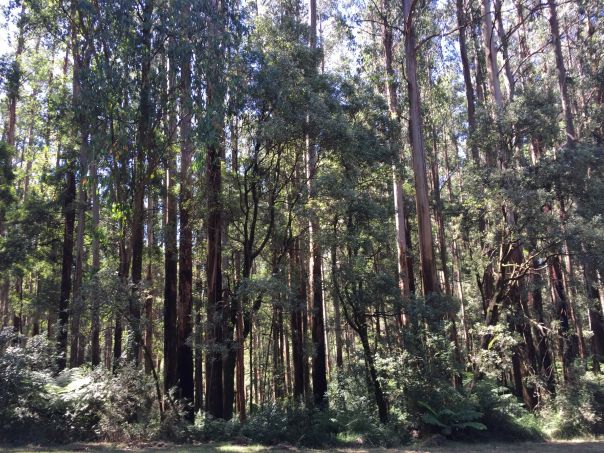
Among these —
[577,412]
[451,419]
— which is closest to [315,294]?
[451,419]

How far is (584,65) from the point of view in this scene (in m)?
26.5

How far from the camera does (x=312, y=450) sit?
10992mm

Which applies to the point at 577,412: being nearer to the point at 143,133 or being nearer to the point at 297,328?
the point at 297,328

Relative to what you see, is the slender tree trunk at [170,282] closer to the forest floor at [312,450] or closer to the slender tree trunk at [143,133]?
the slender tree trunk at [143,133]

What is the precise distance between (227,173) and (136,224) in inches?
127

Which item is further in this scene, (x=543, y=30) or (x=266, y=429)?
(x=543, y=30)

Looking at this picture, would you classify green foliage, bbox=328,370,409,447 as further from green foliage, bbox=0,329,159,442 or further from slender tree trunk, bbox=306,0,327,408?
green foliage, bbox=0,329,159,442

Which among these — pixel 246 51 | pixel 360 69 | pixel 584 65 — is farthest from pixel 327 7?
pixel 246 51

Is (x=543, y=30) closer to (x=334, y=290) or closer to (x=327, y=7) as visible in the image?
(x=327, y=7)

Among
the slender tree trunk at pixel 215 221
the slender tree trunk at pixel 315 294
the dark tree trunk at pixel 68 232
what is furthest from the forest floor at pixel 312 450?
the dark tree trunk at pixel 68 232

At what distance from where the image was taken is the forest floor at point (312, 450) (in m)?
9.89

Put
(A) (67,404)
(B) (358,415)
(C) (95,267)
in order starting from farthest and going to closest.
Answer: (C) (95,267) → (B) (358,415) → (A) (67,404)

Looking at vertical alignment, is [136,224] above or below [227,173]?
below

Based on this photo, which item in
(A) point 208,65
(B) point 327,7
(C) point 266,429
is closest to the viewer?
(C) point 266,429
